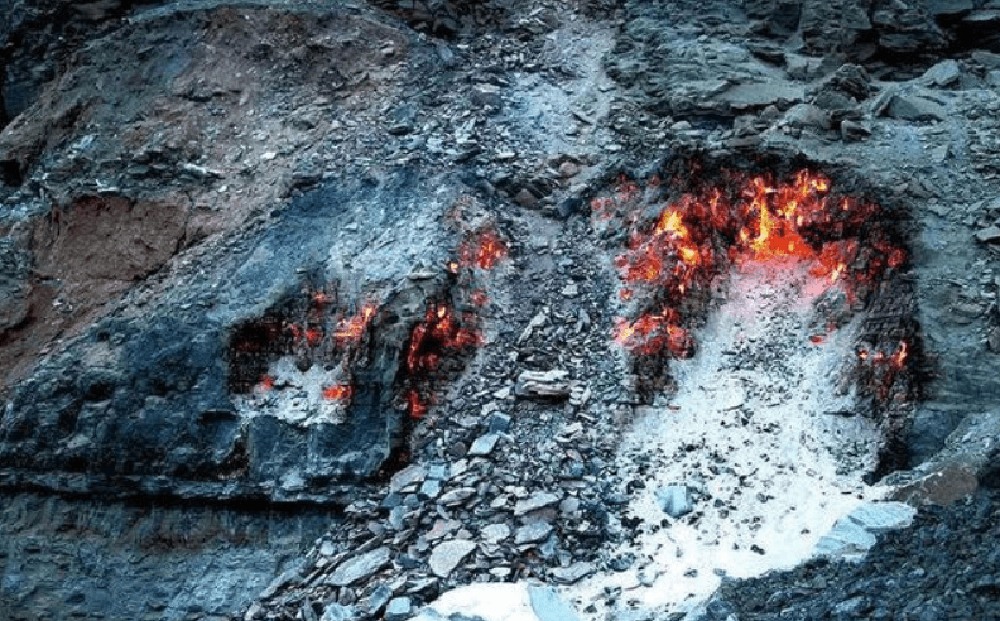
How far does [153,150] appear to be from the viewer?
13273mm

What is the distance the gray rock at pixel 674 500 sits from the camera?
943 cm

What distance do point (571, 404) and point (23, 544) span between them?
6.34 m

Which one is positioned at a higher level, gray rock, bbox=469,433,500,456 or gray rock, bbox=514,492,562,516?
gray rock, bbox=469,433,500,456

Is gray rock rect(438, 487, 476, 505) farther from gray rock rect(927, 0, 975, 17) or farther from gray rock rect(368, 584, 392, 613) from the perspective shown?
gray rock rect(927, 0, 975, 17)

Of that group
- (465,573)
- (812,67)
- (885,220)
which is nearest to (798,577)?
(465,573)

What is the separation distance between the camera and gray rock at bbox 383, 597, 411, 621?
28.3 feet

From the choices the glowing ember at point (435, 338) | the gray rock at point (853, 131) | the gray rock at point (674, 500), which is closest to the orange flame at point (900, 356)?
the gray rock at point (674, 500)

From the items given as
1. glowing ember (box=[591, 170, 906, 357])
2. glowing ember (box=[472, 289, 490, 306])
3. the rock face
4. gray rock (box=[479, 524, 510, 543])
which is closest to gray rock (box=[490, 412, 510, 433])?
the rock face

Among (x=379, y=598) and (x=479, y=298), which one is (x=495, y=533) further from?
(x=479, y=298)

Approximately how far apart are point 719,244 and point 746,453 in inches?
111

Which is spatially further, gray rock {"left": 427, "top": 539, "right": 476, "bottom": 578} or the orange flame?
the orange flame

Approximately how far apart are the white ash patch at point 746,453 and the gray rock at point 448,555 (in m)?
1.04

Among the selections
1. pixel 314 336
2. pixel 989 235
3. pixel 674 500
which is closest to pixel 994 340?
pixel 989 235

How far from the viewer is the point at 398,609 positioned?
342 inches
